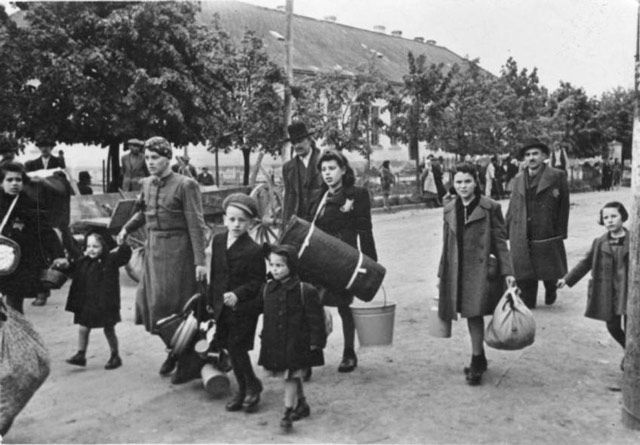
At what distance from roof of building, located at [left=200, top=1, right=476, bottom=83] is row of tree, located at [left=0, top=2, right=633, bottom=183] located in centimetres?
779

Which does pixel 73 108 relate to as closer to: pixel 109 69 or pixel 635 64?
pixel 109 69

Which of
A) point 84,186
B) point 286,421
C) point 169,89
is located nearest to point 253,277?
point 286,421

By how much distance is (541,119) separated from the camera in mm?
35844

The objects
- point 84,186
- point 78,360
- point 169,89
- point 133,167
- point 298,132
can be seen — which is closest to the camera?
point 78,360

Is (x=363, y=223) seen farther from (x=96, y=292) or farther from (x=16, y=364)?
(x=16, y=364)

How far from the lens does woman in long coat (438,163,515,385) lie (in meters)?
5.58

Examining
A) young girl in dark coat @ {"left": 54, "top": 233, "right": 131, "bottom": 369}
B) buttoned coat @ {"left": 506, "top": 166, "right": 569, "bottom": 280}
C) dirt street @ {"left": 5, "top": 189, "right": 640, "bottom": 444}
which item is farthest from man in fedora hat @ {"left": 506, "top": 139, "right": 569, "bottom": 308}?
young girl in dark coat @ {"left": 54, "top": 233, "right": 131, "bottom": 369}

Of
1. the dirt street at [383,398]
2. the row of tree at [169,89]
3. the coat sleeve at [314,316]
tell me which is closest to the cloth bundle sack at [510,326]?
the dirt street at [383,398]

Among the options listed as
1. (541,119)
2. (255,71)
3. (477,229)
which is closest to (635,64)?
(477,229)

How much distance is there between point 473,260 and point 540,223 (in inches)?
112

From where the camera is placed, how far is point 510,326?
5281 mm

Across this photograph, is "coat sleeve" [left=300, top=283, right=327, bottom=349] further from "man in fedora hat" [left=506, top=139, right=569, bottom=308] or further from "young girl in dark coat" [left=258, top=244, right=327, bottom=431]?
"man in fedora hat" [left=506, top=139, right=569, bottom=308]

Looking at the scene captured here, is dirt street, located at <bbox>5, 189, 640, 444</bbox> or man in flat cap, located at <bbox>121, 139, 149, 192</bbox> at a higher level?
man in flat cap, located at <bbox>121, 139, 149, 192</bbox>

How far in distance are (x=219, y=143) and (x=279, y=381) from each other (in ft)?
69.9
